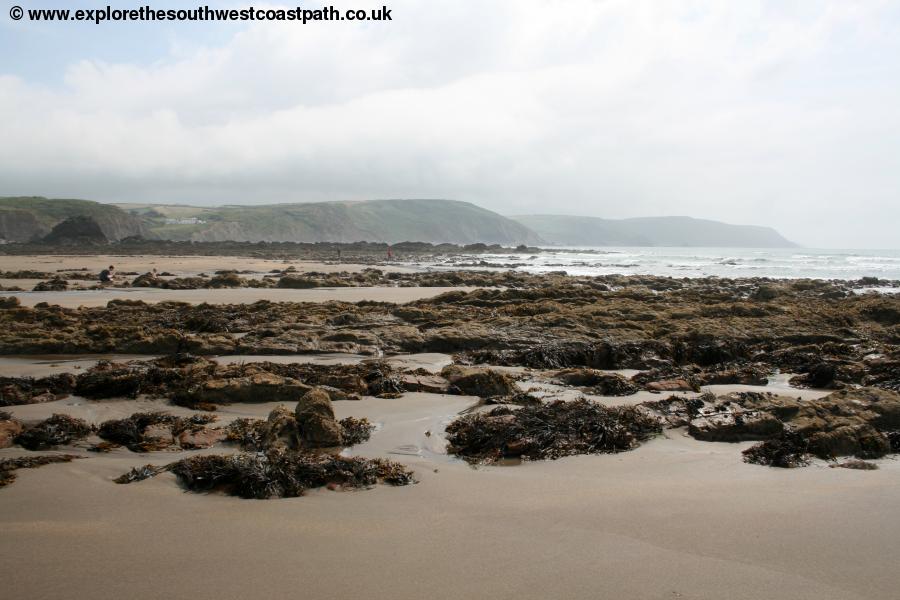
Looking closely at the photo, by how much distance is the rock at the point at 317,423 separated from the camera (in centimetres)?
465

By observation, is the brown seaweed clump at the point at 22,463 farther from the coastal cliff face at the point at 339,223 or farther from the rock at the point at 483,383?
the coastal cliff face at the point at 339,223

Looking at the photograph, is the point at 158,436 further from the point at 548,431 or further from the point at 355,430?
the point at 548,431

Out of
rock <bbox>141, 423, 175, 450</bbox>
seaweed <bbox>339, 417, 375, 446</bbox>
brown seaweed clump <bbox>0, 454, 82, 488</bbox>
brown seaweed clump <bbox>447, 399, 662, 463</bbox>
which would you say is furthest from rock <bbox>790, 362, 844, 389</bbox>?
brown seaweed clump <bbox>0, 454, 82, 488</bbox>

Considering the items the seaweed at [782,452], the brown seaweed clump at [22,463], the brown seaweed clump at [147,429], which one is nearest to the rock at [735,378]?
the seaweed at [782,452]

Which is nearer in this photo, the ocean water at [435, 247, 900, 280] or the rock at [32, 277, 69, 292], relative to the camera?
the rock at [32, 277, 69, 292]

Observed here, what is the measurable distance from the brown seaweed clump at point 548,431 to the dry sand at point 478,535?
8.1 inches

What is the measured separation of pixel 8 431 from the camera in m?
4.61

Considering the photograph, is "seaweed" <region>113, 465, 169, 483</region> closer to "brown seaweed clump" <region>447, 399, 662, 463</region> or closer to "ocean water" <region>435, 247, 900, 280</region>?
"brown seaweed clump" <region>447, 399, 662, 463</region>

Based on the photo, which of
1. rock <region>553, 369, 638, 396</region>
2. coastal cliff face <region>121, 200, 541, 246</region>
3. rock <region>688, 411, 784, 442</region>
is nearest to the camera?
rock <region>688, 411, 784, 442</region>

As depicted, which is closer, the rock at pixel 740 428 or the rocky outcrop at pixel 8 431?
the rocky outcrop at pixel 8 431

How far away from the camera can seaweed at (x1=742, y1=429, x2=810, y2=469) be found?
4.38 metres

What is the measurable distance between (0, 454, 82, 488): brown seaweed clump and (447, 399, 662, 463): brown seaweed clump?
2.95 m

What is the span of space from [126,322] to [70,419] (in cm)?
641

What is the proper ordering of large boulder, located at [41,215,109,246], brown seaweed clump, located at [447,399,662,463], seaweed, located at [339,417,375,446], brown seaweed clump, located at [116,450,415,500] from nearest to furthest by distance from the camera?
brown seaweed clump, located at [116,450,415,500], brown seaweed clump, located at [447,399,662,463], seaweed, located at [339,417,375,446], large boulder, located at [41,215,109,246]
